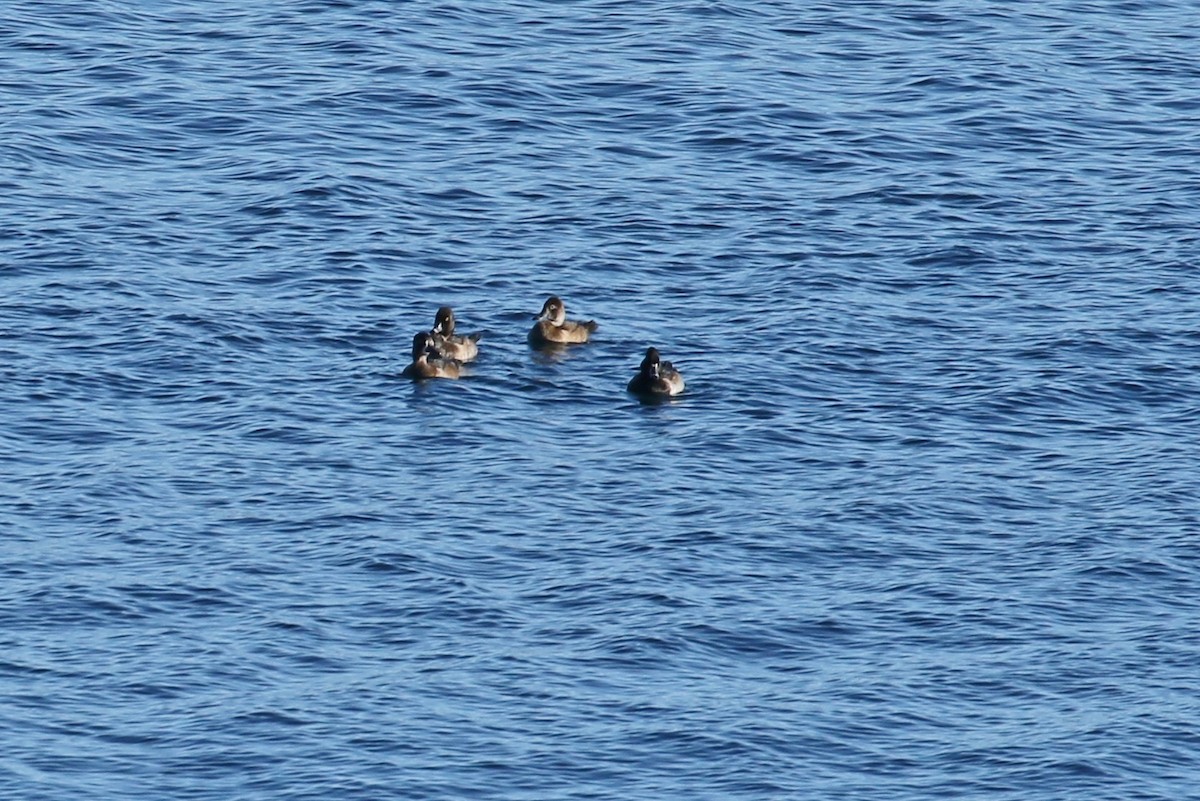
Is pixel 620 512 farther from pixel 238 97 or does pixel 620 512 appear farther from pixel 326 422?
pixel 238 97

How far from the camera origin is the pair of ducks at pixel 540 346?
32812 mm

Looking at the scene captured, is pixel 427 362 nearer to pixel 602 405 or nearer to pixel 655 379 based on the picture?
pixel 602 405

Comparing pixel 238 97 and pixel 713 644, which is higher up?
pixel 238 97

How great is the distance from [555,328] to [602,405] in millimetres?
1767

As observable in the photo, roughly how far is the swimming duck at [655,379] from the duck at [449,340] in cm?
260

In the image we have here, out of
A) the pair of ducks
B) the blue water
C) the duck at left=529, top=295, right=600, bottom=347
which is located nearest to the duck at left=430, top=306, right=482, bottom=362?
the pair of ducks

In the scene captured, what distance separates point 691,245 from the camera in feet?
127

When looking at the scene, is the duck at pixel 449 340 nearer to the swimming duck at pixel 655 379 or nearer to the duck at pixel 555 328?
the duck at pixel 555 328

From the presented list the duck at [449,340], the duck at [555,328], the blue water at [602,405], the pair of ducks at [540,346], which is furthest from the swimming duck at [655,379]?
the duck at [449,340]

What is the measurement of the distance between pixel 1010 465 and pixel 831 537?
3.37 meters

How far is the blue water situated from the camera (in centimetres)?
2466

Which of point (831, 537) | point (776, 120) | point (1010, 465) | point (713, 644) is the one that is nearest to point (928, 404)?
point (1010, 465)

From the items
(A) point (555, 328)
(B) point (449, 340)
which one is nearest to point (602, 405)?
(A) point (555, 328)

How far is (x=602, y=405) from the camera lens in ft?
110
